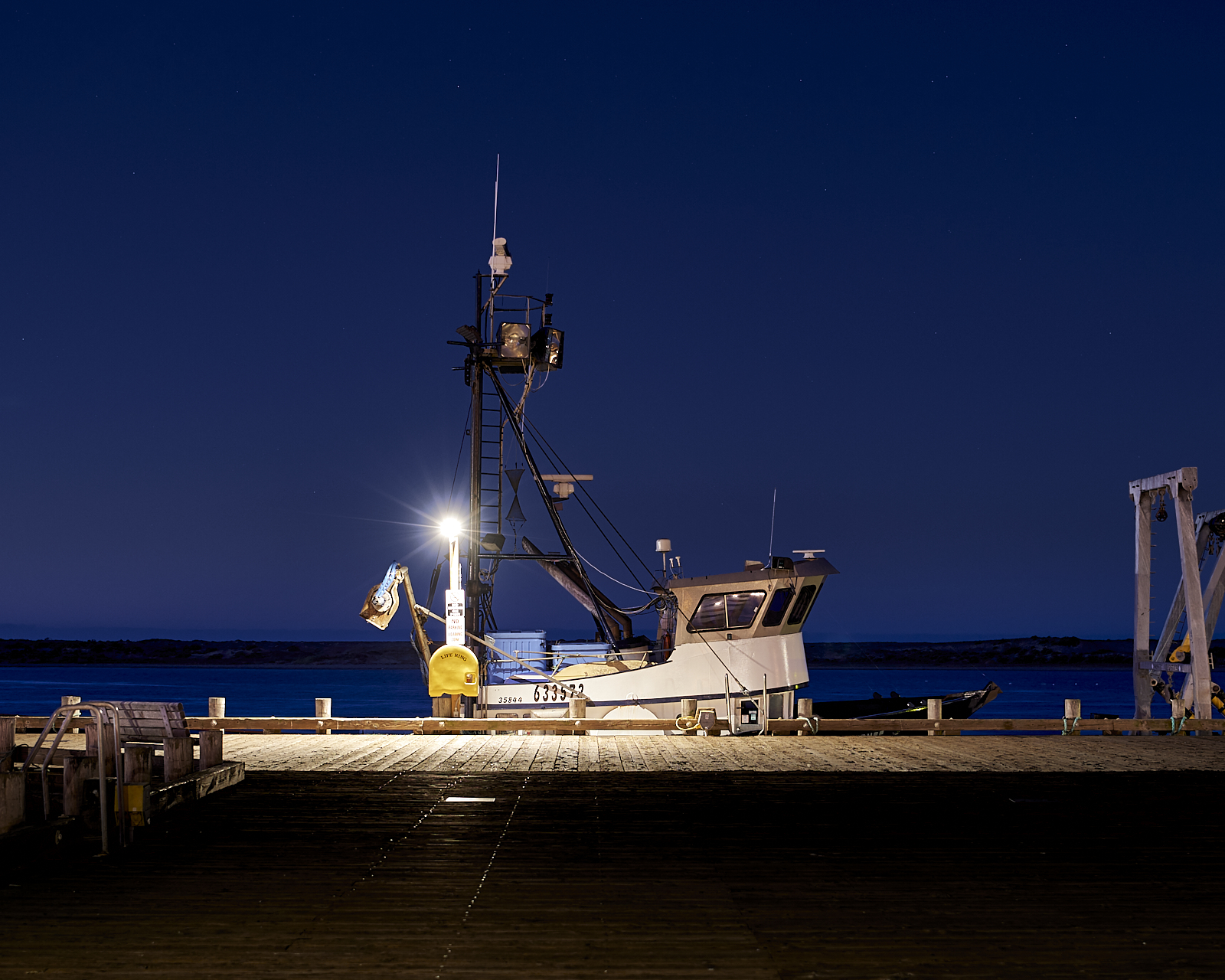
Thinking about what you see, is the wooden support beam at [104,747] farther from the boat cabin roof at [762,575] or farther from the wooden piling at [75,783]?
the boat cabin roof at [762,575]

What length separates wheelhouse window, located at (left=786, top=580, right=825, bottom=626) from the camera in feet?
74.1

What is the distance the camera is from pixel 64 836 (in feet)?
26.6

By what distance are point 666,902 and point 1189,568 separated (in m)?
15.4

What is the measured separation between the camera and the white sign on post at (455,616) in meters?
19.3

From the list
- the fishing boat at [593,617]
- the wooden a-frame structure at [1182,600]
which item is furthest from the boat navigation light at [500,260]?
the wooden a-frame structure at [1182,600]

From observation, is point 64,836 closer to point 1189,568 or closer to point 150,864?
point 150,864

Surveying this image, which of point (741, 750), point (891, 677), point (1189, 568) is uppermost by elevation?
point (1189, 568)

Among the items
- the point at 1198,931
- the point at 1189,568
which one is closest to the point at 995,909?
the point at 1198,931

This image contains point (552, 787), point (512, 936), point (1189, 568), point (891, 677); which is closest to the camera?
point (512, 936)

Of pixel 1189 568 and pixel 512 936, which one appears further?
Answer: pixel 1189 568

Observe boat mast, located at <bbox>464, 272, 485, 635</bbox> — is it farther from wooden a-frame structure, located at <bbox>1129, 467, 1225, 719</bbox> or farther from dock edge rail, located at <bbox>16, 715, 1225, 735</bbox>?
wooden a-frame structure, located at <bbox>1129, 467, 1225, 719</bbox>

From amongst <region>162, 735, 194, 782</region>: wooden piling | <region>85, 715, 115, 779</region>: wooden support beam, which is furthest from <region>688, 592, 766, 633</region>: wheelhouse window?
<region>162, 735, 194, 782</region>: wooden piling

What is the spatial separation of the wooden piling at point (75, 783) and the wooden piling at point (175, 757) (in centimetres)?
131

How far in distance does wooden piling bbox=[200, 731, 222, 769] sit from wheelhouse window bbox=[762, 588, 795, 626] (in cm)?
1310
